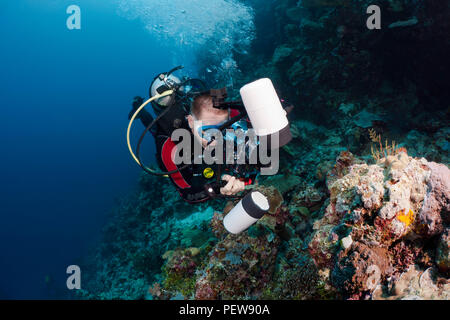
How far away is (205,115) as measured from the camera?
2.75 metres

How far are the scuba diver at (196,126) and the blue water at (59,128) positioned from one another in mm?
19507

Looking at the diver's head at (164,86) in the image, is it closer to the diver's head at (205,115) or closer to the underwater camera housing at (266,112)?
the diver's head at (205,115)

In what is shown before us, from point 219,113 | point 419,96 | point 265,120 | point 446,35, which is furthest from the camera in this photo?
point 419,96

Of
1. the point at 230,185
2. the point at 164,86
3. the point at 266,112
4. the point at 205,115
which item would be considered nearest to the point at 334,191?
the point at 230,185

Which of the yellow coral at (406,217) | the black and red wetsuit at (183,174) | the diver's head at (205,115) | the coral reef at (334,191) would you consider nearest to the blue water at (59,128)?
the coral reef at (334,191)

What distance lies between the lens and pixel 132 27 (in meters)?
92.4

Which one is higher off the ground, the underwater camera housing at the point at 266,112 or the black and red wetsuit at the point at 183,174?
the underwater camera housing at the point at 266,112

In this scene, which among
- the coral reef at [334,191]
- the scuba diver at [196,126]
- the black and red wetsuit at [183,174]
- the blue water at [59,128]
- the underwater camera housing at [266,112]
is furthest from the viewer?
the blue water at [59,128]

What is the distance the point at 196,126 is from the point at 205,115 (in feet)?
0.60

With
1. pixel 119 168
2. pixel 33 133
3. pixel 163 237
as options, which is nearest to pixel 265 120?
pixel 163 237

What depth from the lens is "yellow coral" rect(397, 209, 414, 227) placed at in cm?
237

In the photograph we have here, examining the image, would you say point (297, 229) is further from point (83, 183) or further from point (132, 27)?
point (132, 27)

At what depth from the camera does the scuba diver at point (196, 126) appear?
108 inches
